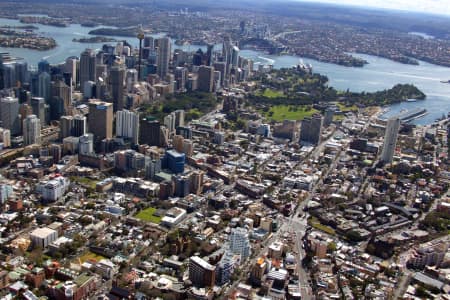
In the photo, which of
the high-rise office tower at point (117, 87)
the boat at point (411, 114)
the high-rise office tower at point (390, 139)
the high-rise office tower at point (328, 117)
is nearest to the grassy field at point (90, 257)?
the high-rise office tower at point (390, 139)

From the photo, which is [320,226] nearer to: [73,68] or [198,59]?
[73,68]

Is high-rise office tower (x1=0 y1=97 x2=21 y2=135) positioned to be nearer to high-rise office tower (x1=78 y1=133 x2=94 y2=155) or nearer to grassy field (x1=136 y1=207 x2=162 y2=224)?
high-rise office tower (x1=78 y1=133 x2=94 y2=155)

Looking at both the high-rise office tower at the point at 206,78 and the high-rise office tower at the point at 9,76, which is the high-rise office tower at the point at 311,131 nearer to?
the high-rise office tower at the point at 206,78

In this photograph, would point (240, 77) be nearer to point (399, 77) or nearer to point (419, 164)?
point (399, 77)

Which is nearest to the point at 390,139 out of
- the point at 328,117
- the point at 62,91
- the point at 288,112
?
the point at 328,117

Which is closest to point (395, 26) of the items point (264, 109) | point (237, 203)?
point (264, 109)

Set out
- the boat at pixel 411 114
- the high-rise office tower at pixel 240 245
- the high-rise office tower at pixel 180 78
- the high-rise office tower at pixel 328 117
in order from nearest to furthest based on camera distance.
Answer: the high-rise office tower at pixel 240 245, the high-rise office tower at pixel 328 117, the boat at pixel 411 114, the high-rise office tower at pixel 180 78
